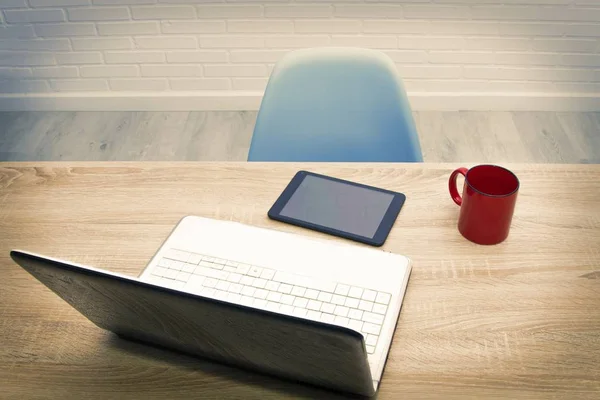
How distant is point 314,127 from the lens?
1.50m

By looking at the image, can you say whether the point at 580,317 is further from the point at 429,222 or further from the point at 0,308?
the point at 0,308

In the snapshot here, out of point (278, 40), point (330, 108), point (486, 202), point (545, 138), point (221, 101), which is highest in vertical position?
point (486, 202)

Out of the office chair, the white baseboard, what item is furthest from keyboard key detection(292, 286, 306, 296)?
the white baseboard

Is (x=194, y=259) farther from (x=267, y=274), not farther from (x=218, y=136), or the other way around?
(x=218, y=136)

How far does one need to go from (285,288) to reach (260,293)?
4 cm

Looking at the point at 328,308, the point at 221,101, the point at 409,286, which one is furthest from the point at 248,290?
the point at 221,101

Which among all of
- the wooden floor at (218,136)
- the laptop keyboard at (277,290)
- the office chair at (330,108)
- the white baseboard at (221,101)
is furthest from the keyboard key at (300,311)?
the white baseboard at (221,101)

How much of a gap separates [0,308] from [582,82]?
2.67 metres

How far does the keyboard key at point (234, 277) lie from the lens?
962 millimetres

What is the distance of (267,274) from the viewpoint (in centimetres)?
97

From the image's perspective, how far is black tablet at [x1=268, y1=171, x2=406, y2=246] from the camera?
106 centimetres

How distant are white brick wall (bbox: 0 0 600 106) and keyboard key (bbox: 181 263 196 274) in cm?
194

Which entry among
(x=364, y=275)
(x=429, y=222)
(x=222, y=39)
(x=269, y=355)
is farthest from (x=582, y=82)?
(x=269, y=355)

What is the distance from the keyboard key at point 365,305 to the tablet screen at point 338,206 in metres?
0.16
